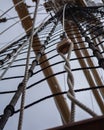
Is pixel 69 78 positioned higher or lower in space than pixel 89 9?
higher

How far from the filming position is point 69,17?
14.9 ft

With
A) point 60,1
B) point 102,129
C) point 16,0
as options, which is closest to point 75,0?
point 60,1

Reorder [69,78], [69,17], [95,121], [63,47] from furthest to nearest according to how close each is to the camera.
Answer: [69,17], [63,47], [69,78], [95,121]

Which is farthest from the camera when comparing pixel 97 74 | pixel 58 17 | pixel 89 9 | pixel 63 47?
pixel 97 74

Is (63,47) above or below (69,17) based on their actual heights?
above

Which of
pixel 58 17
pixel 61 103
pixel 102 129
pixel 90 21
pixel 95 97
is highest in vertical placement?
pixel 102 129

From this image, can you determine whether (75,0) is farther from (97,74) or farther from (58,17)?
(58,17)

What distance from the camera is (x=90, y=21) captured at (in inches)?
198

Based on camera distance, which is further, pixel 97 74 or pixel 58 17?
pixel 97 74

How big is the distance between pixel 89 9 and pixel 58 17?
1.02 meters

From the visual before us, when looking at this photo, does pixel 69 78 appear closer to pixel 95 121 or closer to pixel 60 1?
pixel 95 121

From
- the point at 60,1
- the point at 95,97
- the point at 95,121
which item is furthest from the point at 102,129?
the point at 60,1

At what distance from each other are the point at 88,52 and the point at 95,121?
5599mm

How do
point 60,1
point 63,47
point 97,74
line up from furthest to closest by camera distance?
point 97,74 → point 60,1 → point 63,47
